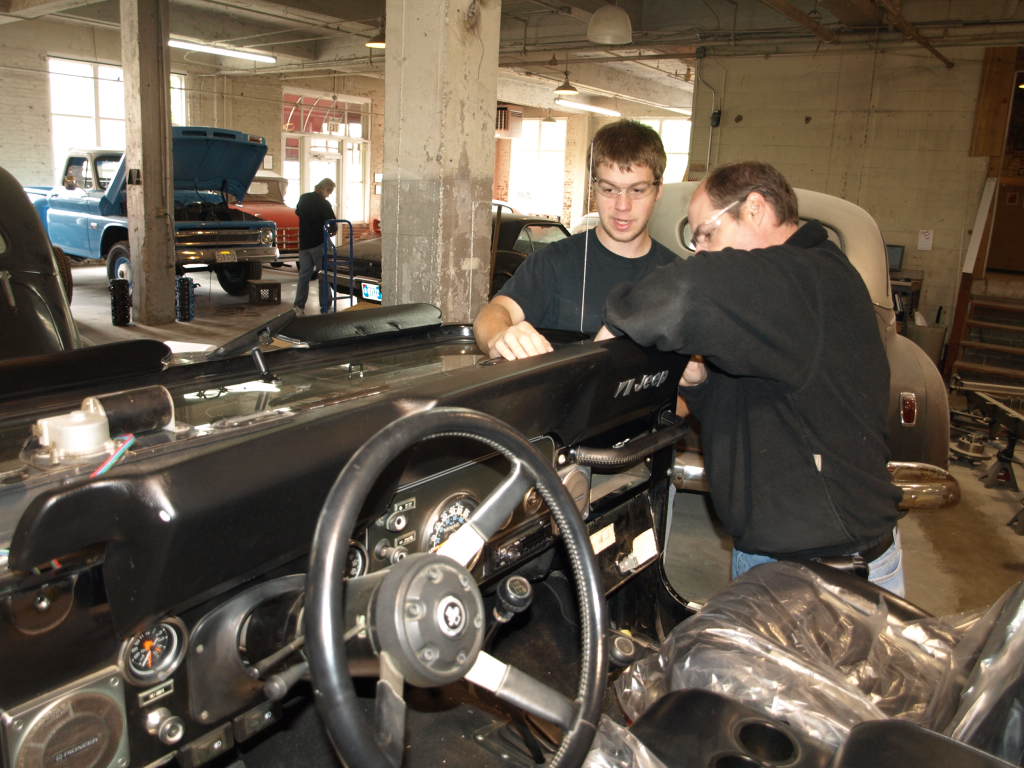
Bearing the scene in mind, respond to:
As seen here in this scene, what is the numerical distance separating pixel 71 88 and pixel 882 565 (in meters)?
18.6

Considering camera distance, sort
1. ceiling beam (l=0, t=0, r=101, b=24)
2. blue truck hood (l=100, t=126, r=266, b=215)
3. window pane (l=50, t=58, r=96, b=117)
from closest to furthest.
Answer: blue truck hood (l=100, t=126, r=266, b=215) < ceiling beam (l=0, t=0, r=101, b=24) < window pane (l=50, t=58, r=96, b=117)

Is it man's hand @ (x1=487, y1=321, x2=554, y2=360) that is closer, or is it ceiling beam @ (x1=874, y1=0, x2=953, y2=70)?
man's hand @ (x1=487, y1=321, x2=554, y2=360)

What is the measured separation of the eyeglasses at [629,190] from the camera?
8.47 ft

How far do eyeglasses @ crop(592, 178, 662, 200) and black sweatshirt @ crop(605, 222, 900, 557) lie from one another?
2.35 ft

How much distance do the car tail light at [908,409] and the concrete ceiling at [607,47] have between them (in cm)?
583

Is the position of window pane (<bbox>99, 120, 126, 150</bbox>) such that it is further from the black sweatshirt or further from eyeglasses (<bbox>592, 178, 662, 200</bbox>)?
the black sweatshirt

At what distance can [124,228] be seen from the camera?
36.0 feet

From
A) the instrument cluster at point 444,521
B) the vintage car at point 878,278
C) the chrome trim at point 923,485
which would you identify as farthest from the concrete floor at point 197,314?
the instrument cluster at point 444,521

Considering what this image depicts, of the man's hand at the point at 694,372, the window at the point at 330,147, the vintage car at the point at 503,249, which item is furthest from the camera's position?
the window at the point at 330,147

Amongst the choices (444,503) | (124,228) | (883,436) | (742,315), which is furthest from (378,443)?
(124,228)

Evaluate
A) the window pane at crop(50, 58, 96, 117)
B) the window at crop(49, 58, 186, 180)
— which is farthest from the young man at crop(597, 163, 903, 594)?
the window pane at crop(50, 58, 96, 117)

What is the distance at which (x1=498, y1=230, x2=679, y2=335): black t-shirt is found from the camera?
109 inches

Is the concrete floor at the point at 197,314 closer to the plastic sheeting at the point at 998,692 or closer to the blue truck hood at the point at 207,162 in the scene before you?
the blue truck hood at the point at 207,162

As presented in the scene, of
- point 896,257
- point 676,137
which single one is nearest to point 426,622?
point 896,257
